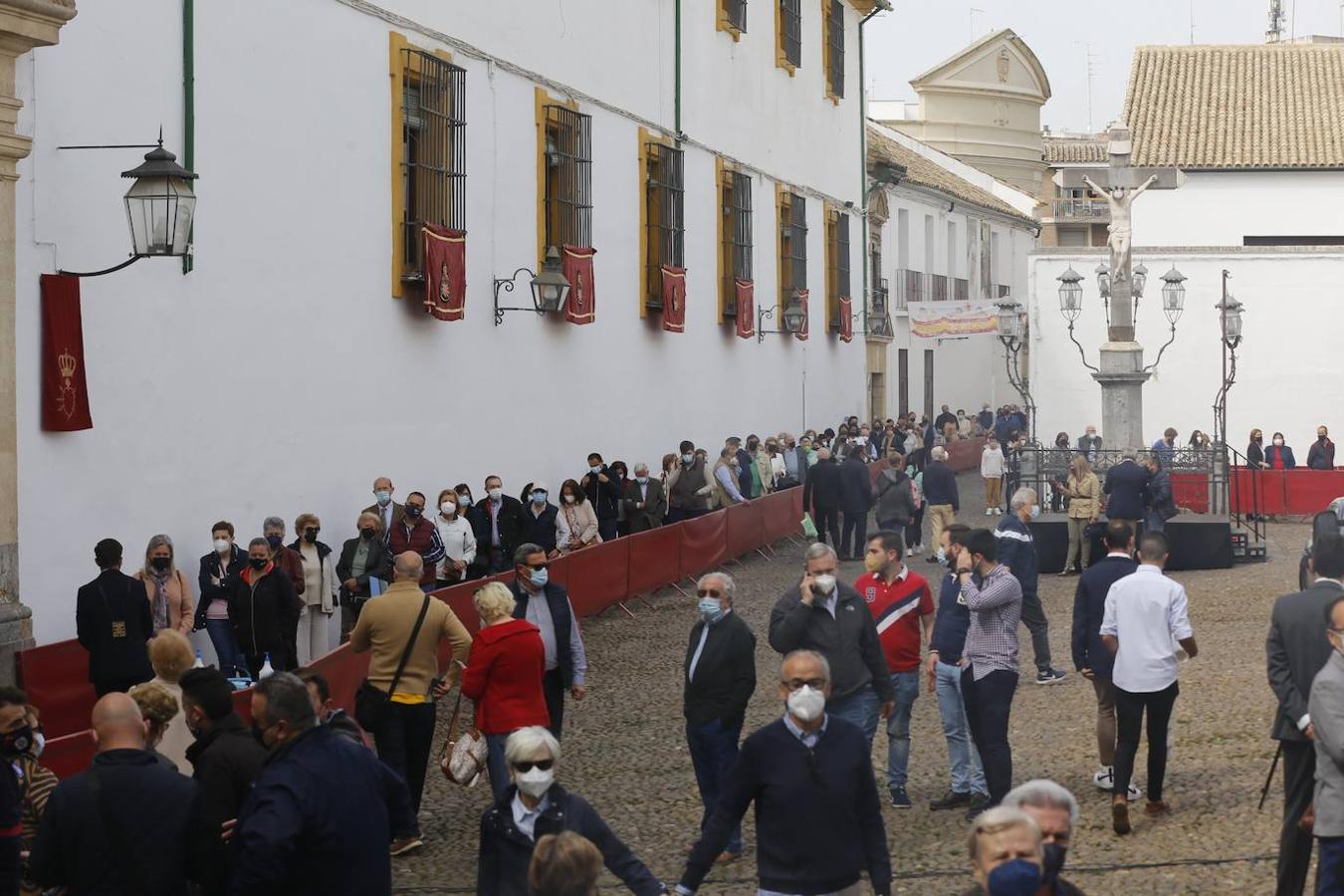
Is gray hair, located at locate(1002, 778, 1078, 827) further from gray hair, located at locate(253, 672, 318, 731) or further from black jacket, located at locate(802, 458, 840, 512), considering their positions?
black jacket, located at locate(802, 458, 840, 512)

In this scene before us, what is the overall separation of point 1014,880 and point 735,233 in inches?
984

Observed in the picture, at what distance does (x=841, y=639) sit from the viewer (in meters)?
9.91

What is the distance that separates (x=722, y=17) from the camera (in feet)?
91.8

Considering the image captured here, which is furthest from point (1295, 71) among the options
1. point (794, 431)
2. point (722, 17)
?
point (722, 17)

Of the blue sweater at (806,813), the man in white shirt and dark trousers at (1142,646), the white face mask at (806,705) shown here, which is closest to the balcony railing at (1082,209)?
the man in white shirt and dark trousers at (1142,646)

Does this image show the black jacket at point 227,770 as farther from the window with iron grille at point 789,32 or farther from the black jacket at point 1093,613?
the window with iron grille at point 789,32

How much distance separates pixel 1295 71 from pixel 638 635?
113 ft

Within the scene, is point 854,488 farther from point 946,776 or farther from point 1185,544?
point 946,776

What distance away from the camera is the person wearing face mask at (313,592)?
15234 mm

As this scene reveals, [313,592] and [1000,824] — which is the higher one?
[1000,824]

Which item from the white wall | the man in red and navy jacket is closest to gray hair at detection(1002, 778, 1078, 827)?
the man in red and navy jacket

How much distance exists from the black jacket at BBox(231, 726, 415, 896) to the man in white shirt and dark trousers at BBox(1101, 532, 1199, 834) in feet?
16.0

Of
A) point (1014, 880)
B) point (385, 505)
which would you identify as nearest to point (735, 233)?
point (385, 505)

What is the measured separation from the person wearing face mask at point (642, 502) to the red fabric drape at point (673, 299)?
3.10 meters
